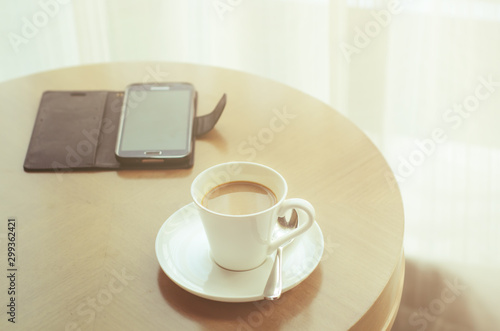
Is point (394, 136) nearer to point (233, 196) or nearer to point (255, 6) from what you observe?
point (255, 6)

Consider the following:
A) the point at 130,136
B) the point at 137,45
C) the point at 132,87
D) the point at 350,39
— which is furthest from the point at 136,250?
the point at 137,45

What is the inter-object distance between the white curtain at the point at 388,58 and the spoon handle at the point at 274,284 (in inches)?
31.0

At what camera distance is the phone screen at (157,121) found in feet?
2.94

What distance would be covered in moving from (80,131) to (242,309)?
0.45 metres

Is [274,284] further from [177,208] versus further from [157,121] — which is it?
[157,121]

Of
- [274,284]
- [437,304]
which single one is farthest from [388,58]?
[274,284]

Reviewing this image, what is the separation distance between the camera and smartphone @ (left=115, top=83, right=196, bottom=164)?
878 millimetres

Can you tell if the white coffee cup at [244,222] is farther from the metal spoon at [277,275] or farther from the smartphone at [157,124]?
the smartphone at [157,124]

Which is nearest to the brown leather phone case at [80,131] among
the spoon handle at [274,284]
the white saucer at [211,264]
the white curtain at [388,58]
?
the white saucer at [211,264]

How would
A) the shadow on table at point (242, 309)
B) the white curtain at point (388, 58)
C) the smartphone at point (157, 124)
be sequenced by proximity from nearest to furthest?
the shadow on table at point (242, 309)
the smartphone at point (157, 124)
the white curtain at point (388, 58)

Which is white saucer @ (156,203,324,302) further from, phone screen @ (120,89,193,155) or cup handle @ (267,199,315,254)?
phone screen @ (120,89,193,155)

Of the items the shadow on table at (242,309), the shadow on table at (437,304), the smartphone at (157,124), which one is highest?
the smartphone at (157,124)

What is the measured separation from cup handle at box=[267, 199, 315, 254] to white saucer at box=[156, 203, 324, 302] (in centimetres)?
3

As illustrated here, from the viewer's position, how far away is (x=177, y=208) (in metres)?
0.80
